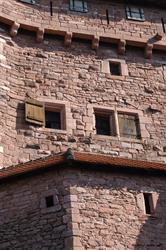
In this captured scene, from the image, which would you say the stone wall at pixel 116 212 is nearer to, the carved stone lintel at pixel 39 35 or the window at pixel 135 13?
the carved stone lintel at pixel 39 35

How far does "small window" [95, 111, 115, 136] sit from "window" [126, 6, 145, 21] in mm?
4149

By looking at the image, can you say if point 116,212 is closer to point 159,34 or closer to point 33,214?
point 33,214

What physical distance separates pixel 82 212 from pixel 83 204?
0.65ft

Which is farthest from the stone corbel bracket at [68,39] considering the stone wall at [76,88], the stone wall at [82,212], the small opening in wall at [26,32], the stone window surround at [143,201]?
the stone window surround at [143,201]

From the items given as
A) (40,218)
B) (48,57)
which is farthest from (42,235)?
(48,57)

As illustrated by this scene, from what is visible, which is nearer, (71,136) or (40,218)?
(40,218)

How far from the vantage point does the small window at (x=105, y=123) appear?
52.7 feet

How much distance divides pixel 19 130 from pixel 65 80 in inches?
96.5

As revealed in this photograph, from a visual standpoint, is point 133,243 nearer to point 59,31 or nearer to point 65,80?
point 65,80

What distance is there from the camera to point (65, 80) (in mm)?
16781

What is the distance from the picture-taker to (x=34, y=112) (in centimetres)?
1554

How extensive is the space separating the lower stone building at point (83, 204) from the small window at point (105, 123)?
3.01m

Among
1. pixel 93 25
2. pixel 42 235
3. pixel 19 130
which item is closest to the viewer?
pixel 42 235

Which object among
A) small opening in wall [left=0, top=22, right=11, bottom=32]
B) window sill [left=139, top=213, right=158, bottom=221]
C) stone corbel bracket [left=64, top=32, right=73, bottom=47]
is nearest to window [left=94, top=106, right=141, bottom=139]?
stone corbel bracket [left=64, top=32, right=73, bottom=47]
